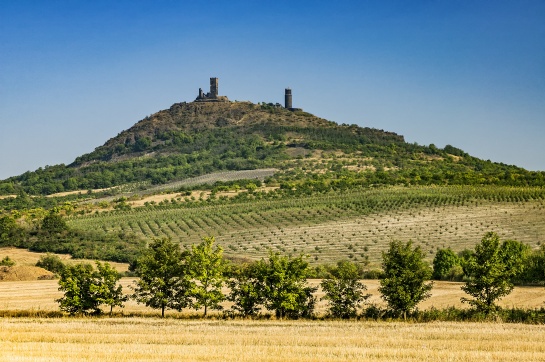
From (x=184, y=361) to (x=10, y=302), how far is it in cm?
2465

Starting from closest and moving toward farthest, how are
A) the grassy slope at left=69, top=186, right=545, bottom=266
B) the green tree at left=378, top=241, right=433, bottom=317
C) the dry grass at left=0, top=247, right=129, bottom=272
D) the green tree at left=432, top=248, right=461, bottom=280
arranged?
the green tree at left=378, top=241, right=433, bottom=317, the green tree at left=432, top=248, right=461, bottom=280, the dry grass at left=0, top=247, right=129, bottom=272, the grassy slope at left=69, top=186, right=545, bottom=266

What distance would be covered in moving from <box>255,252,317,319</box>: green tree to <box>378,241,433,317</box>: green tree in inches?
153

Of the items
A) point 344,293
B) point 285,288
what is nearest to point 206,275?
point 285,288

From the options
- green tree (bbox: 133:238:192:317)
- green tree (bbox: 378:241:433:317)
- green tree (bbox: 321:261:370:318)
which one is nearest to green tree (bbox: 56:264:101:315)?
green tree (bbox: 133:238:192:317)

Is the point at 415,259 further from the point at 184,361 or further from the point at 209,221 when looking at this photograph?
the point at 209,221

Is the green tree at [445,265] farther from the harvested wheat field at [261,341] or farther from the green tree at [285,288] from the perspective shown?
the harvested wheat field at [261,341]

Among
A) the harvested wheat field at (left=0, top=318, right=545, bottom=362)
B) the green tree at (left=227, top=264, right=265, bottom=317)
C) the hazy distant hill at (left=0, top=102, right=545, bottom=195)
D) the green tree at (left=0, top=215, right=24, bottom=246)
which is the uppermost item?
the hazy distant hill at (left=0, top=102, right=545, bottom=195)

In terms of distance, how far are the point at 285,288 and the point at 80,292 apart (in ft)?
35.3

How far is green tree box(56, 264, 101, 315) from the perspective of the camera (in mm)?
41875

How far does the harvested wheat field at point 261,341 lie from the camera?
91.2ft

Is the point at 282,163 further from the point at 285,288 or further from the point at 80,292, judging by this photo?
the point at 285,288

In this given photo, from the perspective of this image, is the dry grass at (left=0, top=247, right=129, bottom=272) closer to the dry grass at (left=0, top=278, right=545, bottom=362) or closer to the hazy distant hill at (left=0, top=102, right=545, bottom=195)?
the dry grass at (left=0, top=278, right=545, bottom=362)

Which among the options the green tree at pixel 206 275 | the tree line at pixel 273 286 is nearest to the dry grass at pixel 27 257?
the tree line at pixel 273 286

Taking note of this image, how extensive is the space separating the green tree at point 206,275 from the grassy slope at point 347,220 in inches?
1219
